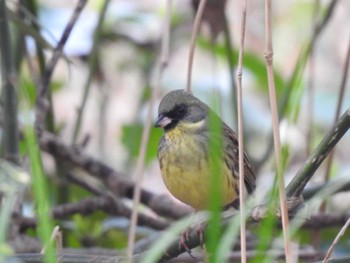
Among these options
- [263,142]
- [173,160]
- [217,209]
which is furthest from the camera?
[263,142]

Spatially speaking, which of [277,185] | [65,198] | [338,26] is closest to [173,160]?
[65,198]

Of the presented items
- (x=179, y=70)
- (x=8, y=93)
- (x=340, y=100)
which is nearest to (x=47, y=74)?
(x=8, y=93)

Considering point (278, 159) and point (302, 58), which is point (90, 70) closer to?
point (302, 58)

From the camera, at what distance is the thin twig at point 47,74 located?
10.3ft

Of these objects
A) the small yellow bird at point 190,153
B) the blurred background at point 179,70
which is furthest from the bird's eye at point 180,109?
the blurred background at point 179,70

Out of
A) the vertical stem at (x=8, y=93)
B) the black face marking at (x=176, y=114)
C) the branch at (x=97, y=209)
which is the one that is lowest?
the branch at (x=97, y=209)

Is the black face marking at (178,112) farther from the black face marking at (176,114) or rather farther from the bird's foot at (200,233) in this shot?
the bird's foot at (200,233)

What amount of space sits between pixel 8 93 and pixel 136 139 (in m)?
1.16

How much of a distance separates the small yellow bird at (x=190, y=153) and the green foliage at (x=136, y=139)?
2.44 feet

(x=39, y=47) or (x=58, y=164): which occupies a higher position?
(x=39, y=47)

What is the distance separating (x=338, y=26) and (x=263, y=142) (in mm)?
1689

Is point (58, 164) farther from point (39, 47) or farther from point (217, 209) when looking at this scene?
point (217, 209)

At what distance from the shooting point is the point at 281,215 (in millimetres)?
1953

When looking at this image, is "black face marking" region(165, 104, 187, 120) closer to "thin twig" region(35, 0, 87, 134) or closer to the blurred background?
the blurred background
